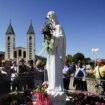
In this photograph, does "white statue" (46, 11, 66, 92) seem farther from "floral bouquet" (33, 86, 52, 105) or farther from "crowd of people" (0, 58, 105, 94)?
"crowd of people" (0, 58, 105, 94)

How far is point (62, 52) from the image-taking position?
39.7 ft

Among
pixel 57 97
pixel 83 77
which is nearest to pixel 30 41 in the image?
pixel 83 77

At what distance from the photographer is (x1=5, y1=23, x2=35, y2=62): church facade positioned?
176m

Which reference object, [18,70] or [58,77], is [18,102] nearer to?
[58,77]

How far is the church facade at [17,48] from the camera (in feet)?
577

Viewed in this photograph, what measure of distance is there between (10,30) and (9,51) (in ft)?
36.1

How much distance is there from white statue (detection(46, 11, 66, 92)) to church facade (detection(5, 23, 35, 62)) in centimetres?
16136

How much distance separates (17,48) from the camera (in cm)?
18488

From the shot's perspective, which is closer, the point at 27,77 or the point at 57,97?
the point at 57,97

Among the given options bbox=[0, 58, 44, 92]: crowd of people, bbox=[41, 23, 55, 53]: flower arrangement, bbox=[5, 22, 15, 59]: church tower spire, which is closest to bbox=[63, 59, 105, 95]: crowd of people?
bbox=[0, 58, 44, 92]: crowd of people

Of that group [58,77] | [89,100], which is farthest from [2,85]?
[89,100]

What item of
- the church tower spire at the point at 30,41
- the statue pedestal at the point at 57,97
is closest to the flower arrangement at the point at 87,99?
the statue pedestal at the point at 57,97

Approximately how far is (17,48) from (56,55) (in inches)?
6835

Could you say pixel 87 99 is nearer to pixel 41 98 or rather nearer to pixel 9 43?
pixel 41 98
